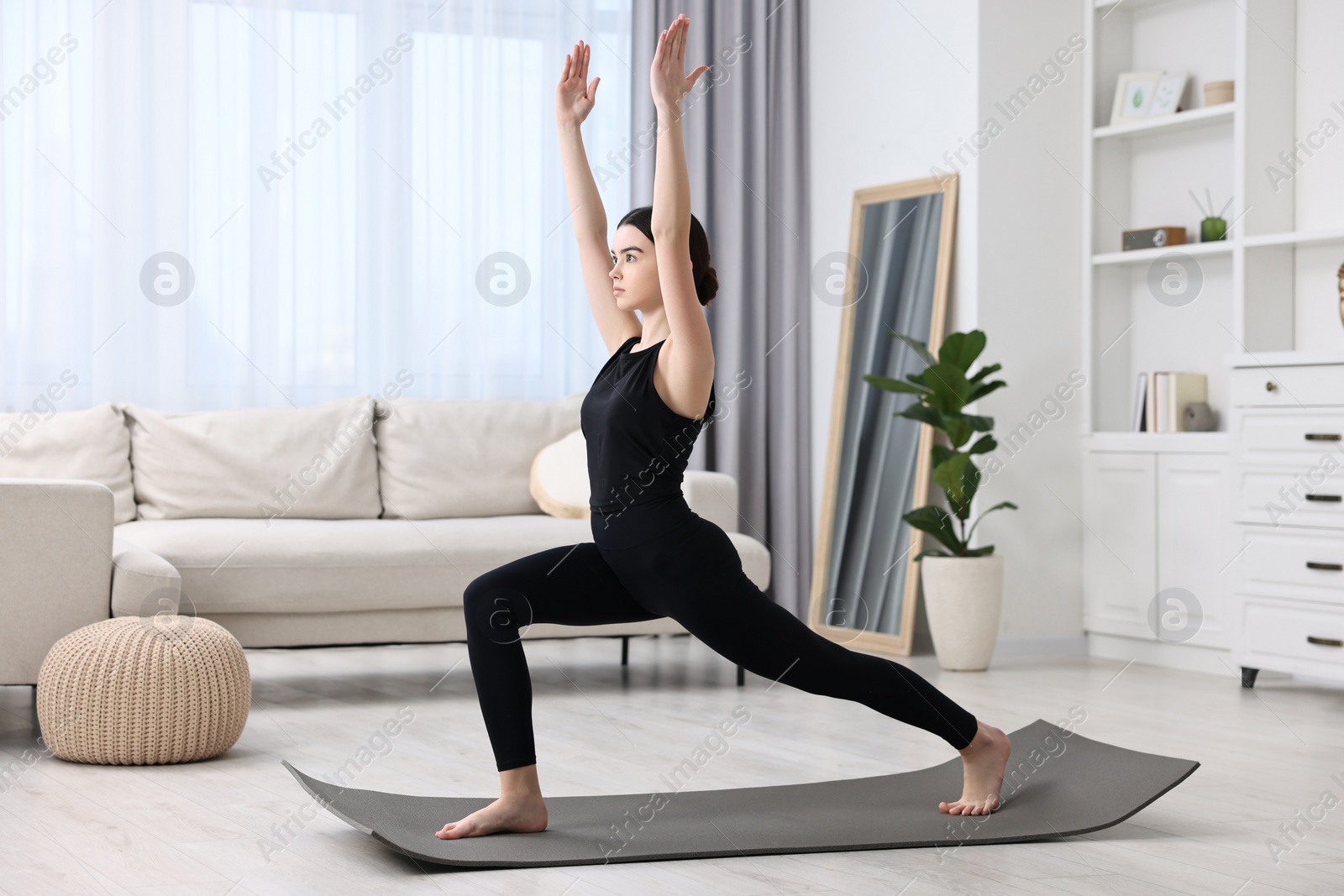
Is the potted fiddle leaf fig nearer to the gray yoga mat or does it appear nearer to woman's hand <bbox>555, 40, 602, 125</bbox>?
the gray yoga mat

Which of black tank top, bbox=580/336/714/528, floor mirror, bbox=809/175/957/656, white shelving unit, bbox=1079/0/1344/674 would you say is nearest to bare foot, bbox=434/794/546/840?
black tank top, bbox=580/336/714/528

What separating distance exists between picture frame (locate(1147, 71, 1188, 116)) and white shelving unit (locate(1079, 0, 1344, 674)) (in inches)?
2.2

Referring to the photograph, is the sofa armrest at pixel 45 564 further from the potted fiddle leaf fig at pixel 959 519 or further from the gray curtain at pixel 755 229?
the gray curtain at pixel 755 229

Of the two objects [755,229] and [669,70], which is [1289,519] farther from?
[669,70]

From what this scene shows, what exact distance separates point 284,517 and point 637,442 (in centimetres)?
250

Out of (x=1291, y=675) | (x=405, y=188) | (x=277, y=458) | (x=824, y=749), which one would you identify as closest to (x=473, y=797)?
(x=824, y=749)

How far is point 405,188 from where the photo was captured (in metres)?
5.51

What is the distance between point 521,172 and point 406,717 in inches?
104

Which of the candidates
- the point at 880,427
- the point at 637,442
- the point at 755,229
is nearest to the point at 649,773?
the point at 637,442

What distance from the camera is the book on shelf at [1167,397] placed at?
15.9 ft

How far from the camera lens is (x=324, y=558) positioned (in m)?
3.98

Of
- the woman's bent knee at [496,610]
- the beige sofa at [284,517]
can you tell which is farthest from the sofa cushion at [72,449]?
the woman's bent knee at [496,610]

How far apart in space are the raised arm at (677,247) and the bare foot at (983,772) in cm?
86

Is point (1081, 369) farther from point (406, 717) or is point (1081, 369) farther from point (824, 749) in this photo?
point (406, 717)
